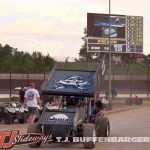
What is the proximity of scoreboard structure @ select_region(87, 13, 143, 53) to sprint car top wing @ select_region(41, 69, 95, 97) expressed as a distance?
3591 cm

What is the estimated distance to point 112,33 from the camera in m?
54.8

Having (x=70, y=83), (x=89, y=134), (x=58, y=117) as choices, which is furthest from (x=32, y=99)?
(x=89, y=134)

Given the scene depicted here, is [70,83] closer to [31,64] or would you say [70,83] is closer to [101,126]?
[101,126]

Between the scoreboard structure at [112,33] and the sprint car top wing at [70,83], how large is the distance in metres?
35.9

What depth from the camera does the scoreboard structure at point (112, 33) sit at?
54.2m

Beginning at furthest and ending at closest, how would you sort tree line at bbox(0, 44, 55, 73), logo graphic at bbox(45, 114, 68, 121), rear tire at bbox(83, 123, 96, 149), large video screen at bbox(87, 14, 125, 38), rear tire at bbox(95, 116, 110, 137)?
1. tree line at bbox(0, 44, 55, 73)
2. large video screen at bbox(87, 14, 125, 38)
3. rear tire at bbox(95, 116, 110, 137)
4. logo graphic at bbox(45, 114, 68, 121)
5. rear tire at bbox(83, 123, 96, 149)

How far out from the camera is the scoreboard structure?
178 feet

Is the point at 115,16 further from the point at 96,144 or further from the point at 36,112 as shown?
the point at 96,144

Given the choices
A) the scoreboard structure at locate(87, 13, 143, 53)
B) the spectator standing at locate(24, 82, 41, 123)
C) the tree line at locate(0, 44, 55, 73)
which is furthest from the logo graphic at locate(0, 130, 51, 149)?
the tree line at locate(0, 44, 55, 73)

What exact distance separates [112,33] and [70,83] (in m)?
39.0

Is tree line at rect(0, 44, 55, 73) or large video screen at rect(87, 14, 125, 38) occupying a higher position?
large video screen at rect(87, 14, 125, 38)

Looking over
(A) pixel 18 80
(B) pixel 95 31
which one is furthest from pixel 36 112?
→ (A) pixel 18 80

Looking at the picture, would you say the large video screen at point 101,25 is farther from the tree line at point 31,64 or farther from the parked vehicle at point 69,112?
the parked vehicle at point 69,112

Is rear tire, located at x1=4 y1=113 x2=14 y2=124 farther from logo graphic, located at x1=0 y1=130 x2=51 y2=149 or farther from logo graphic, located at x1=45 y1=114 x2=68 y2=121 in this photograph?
logo graphic, located at x1=45 y1=114 x2=68 y2=121
